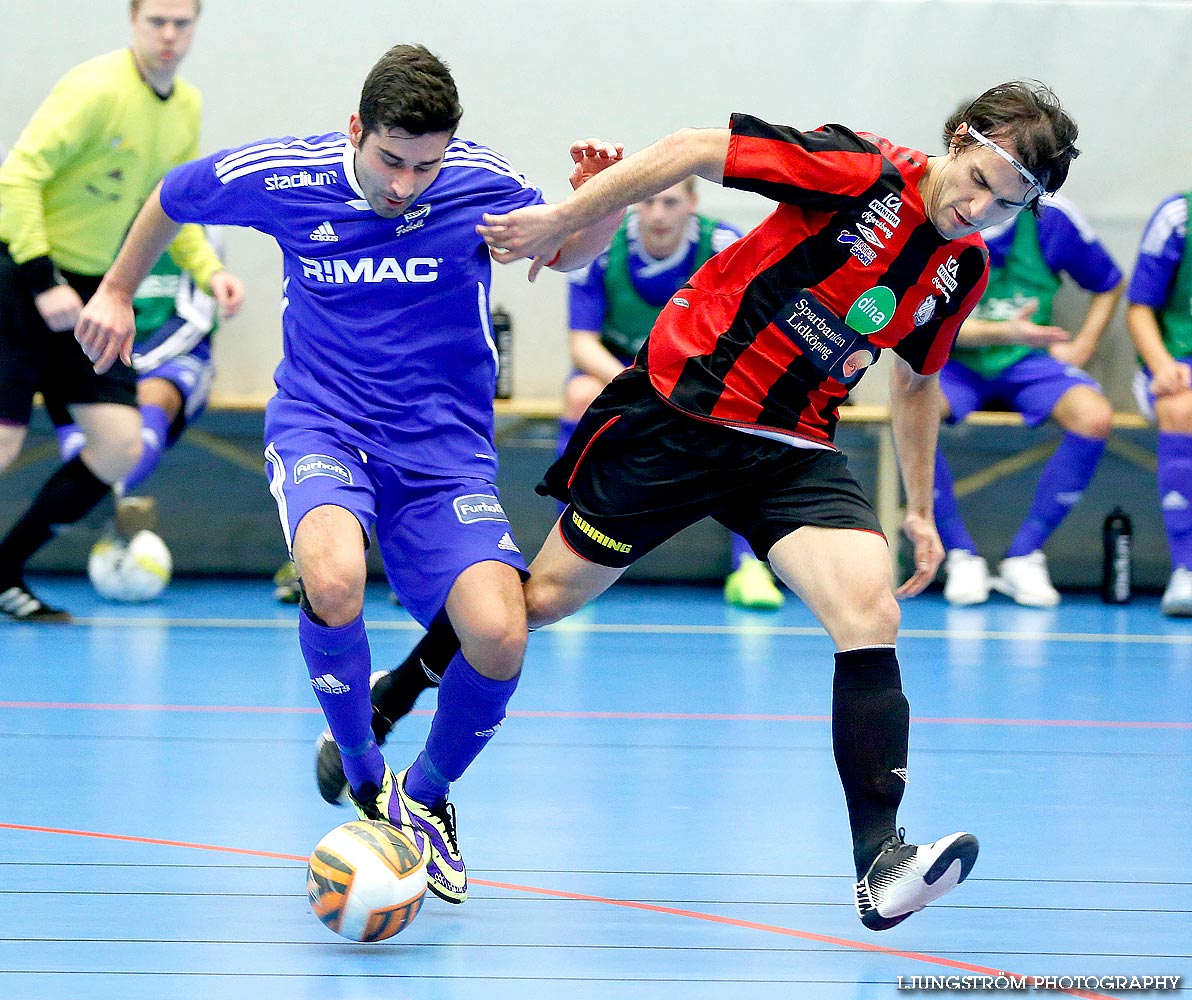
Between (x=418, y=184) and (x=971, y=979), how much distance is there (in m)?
1.96

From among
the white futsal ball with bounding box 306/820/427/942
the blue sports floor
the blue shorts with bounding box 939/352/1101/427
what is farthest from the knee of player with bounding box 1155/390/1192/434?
the white futsal ball with bounding box 306/820/427/942

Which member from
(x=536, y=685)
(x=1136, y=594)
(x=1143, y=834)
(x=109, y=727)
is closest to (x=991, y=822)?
(x=1143, y=834)

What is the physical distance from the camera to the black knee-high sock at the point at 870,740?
118 inches

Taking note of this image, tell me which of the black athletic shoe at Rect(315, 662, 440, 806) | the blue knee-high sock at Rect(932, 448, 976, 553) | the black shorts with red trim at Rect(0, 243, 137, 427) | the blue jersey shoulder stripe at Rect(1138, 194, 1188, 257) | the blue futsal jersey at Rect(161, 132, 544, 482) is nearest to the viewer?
the blue futsal jersey at Rect(161, 132, 544, 482)

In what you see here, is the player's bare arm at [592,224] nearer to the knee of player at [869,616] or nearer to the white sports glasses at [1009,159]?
the white sports glasses at [1009,159]

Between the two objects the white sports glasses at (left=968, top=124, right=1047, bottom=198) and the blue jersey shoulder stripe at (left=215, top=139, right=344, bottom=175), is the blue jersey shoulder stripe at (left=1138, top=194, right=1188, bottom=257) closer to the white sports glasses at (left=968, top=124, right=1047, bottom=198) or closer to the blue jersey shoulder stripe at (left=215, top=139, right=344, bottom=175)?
the white sports glasses at (left=968, top=124, right=1047, bottom=198)

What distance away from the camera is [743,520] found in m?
3.38

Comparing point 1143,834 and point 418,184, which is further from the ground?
point 418,184

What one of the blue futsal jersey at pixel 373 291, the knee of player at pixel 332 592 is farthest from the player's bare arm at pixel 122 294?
the knee of player at pixel 332 592

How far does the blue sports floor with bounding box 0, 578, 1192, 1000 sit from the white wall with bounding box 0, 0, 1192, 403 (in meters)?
2.28

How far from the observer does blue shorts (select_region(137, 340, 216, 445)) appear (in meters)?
7.03

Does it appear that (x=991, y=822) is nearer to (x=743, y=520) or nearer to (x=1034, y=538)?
(x=743, y=520)

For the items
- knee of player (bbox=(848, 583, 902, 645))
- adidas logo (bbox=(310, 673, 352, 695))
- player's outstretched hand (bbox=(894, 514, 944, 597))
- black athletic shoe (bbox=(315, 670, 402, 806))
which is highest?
knee of player (bbox=(848, 583, 902, 645))

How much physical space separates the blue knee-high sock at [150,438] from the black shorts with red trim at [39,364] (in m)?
0.56
